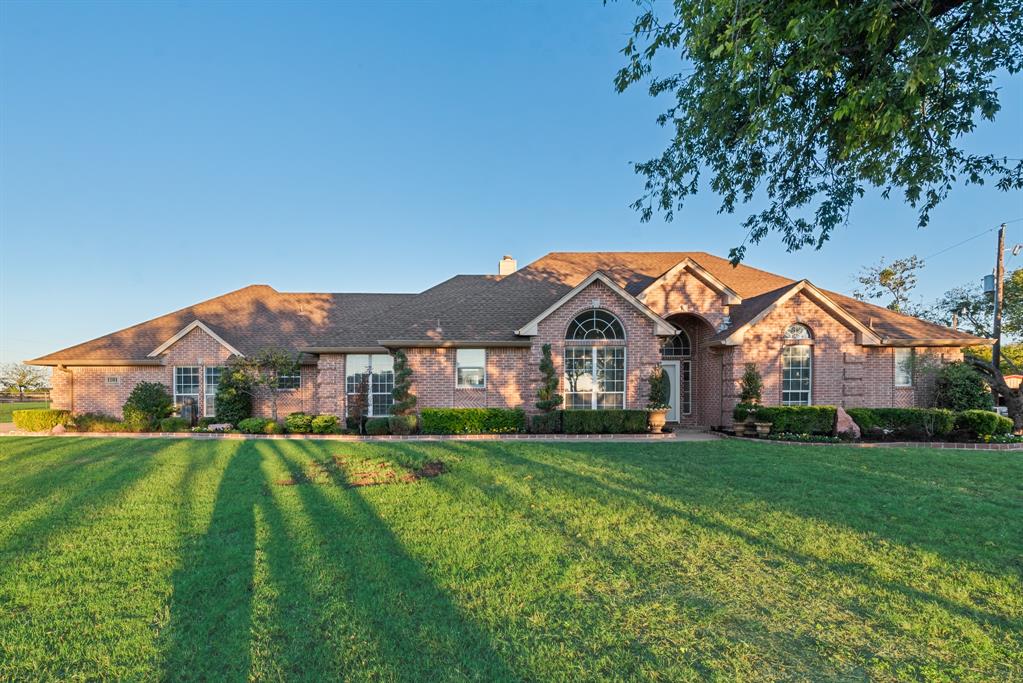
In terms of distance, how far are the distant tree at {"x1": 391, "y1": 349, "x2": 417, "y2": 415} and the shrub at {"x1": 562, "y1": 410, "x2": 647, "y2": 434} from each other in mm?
5003

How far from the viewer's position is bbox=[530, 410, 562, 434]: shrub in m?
14.8

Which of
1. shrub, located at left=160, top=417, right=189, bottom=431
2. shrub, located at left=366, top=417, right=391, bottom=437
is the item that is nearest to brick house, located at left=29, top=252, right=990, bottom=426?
shrub, located at left=366, top=417, right=391, bottom=437

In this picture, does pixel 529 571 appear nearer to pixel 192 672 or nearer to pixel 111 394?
pixel 192 672

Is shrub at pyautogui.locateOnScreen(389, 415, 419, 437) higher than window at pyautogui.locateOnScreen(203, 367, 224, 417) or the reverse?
the reverse

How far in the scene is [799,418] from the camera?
577 inches

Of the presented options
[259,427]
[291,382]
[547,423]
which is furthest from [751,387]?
[291,382]

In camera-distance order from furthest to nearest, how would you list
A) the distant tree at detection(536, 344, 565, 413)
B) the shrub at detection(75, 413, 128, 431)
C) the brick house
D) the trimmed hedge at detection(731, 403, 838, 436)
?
the shrub at detection(75, 413, 128, 431)
the brick house
the distant tree at detection(536, 344, 565, 413)
the trimmed hedge at detection(731, 403, 838, 436)

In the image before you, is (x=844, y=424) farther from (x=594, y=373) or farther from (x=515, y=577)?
(x=515, y=577)

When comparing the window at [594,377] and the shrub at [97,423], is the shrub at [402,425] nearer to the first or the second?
the window at [594,377]

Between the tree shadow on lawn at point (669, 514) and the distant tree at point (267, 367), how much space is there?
33.5 ft

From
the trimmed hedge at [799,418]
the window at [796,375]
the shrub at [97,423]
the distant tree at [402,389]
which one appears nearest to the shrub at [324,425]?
the distant tree at [402,389]

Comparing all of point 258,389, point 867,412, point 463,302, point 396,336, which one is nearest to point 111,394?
point 258,389

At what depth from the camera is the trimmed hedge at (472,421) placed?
1494 cm

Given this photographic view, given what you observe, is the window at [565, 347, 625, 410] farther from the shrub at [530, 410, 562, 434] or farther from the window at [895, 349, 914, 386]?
the window at [895, 349, 914, 386]
